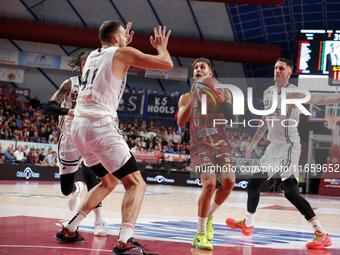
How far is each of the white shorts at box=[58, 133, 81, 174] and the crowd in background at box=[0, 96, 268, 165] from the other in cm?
1287

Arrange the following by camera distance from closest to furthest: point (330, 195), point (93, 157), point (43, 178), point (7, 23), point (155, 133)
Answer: point (93, 157)
point (43, 178)
point (330, 195)
point (7, 23)
point (155, 133)

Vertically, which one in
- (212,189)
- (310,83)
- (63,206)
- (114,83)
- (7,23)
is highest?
(7,23)

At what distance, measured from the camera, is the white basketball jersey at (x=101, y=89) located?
4172mm

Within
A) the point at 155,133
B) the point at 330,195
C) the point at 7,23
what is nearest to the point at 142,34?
the point at 155,133

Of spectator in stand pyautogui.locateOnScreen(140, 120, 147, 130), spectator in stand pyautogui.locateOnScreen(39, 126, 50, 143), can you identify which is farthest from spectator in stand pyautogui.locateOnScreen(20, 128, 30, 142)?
spectator in stand pyautogui.locateOnScreen(140, 120, 147, 130)

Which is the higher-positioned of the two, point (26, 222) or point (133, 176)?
point (133, 176)

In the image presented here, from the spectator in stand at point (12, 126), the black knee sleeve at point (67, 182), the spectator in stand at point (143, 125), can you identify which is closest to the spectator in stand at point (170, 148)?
the spectator in stand at point (143, 125)

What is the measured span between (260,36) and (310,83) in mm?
7490

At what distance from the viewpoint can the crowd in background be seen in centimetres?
2012

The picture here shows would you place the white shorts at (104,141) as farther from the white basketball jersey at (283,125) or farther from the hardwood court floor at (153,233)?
the white basketball jersey at (283,125)

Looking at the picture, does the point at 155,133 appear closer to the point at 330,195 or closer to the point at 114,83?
the point at 330,195

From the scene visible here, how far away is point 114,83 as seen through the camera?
4188 mm

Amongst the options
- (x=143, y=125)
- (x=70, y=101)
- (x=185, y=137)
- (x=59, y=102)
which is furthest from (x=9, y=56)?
(x=59, y=102)

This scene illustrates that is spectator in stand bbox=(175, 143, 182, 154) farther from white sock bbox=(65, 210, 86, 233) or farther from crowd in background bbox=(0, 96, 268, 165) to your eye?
white sock bbox=(65, 210, 86, 233)
